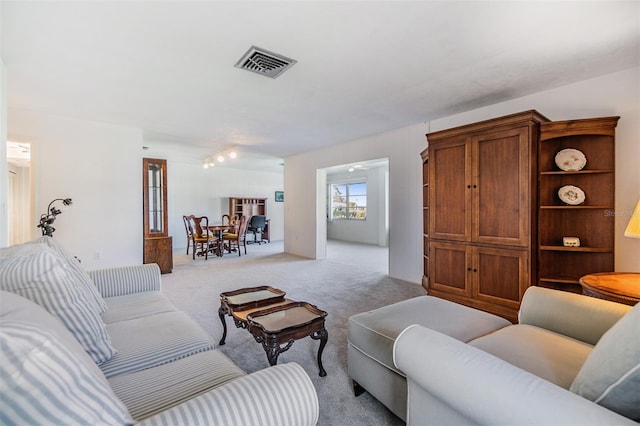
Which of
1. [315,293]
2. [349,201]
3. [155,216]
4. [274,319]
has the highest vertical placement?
[349,201]

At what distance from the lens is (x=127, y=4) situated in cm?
178

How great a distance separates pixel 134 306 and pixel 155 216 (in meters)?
3.52

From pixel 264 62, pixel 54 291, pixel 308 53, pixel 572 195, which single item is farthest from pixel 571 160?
pixel 54 291

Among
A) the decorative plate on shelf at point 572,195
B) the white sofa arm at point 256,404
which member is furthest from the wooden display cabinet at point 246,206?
the white sofa arm at point 256,404

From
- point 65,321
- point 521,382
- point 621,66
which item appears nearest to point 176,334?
point 65,321

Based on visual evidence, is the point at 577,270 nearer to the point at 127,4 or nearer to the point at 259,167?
the point at 127,4

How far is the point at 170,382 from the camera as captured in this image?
1.18 meters

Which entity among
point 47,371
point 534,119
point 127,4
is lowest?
point 47,371

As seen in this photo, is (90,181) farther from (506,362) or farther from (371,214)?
(371,214)

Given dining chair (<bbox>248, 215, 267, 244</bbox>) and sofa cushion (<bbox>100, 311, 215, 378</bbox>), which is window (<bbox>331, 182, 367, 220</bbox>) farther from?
sofa cushion (<bbox>100, 311, 215, 378</bbox>)

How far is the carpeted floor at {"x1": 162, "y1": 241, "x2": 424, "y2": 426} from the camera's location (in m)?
1.74

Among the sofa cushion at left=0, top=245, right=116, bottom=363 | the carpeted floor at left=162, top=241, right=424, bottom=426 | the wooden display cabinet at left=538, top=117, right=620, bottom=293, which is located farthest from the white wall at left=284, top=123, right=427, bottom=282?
the sofa cushion at left=0, top=245, right=116, bottom=363

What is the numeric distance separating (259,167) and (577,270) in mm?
7864

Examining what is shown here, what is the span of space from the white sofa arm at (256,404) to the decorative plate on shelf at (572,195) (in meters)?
3.05
